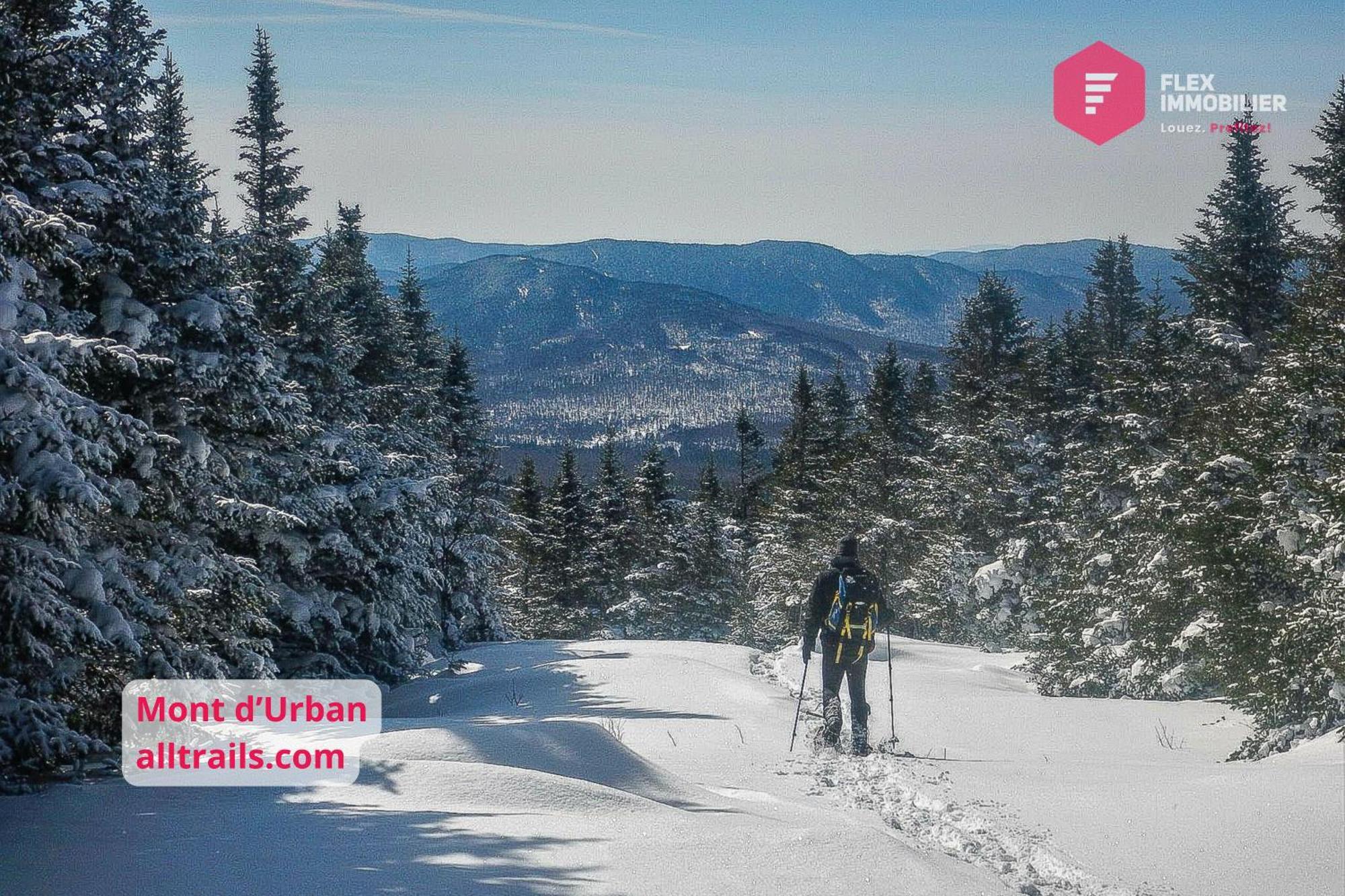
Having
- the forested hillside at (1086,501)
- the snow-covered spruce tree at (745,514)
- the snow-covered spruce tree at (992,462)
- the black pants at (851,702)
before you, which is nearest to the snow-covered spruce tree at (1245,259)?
the forested hillside at (1086,501)

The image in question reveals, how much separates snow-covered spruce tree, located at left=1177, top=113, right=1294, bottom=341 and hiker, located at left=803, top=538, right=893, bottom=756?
1686 centimetres

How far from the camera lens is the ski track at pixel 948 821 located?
589cm

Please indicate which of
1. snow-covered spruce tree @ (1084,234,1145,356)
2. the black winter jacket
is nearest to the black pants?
the black winter jacket

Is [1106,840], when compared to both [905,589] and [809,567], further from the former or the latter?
[809,567]

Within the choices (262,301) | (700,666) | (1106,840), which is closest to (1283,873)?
(1106,840)

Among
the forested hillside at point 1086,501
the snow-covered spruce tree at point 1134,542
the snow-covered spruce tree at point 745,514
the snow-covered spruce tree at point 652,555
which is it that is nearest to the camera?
the forested hillside at point 1086,501

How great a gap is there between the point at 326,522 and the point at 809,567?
2486cm

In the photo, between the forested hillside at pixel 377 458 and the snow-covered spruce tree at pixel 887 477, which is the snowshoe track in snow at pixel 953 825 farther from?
the snow-covered spruce tree at pixel 887 477

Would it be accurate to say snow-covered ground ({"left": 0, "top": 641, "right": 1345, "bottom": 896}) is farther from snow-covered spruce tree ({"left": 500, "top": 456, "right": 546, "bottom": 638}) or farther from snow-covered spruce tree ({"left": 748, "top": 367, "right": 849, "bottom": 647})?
snow-covered spruce tree ({"left": 500, "top": 456, "right": 546, "bottom": 638})

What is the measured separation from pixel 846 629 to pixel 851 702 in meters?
0.80

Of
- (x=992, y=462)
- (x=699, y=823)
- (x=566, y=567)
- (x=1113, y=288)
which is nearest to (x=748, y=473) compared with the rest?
(x=566, y=567)

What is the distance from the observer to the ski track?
5895 mm

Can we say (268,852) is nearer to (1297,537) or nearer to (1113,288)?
(1297,537)

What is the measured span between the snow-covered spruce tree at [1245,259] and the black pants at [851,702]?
17496 millimetres
